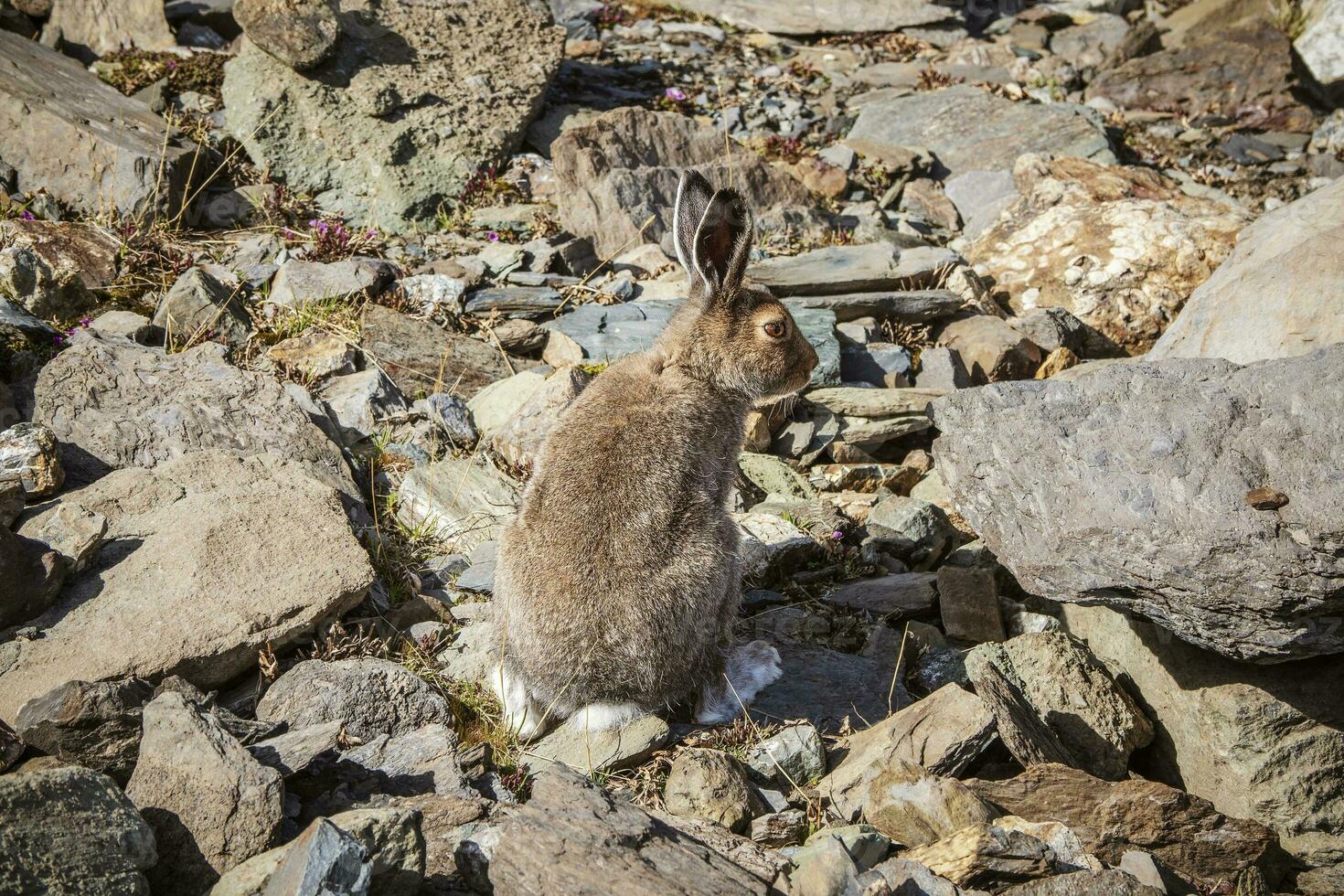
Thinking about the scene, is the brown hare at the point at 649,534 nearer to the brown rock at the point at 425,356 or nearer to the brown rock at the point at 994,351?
the brown rock at the point at 425,356

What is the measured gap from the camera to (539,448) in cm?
691

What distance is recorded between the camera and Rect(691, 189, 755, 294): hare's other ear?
23.0 ft

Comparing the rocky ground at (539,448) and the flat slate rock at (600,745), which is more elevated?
the rocky ground at (539,448)

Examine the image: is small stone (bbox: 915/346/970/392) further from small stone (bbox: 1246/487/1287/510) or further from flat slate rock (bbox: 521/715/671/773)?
flat slate rock (bbox: 521/715/671/773)

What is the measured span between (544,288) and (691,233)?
4225mm

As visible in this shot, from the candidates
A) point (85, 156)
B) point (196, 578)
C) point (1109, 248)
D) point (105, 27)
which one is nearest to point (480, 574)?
point (196, 578)

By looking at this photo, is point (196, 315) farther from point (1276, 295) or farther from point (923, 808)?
point (1276, 295)

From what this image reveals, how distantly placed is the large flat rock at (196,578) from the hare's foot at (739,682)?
7.75 feet

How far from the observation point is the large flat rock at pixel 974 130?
604 inches

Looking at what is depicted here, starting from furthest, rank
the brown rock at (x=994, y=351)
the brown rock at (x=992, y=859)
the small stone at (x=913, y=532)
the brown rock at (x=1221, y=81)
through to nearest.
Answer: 1. the brown rock at (x=1221, y=81)
2. the brown rock at (x=994, y=351)
3. the small stone at (x=913, y=532)
4. the brown rock at (x=992, y=859)

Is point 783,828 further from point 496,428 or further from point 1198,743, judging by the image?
point 496,428

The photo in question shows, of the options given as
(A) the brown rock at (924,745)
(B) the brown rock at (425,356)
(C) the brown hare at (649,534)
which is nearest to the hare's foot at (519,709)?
(C) the brown hare at (649,534)

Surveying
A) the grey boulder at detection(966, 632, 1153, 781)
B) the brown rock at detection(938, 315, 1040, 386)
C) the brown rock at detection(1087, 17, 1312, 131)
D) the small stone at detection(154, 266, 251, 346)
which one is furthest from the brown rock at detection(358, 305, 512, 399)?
the brown rock at detection(1087, 17, 1312, 131)

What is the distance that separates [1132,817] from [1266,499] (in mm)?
1855
